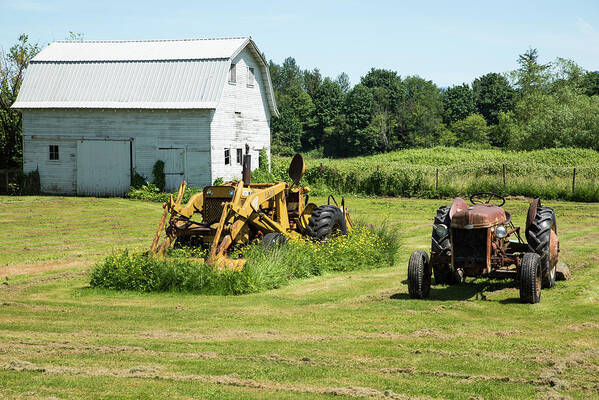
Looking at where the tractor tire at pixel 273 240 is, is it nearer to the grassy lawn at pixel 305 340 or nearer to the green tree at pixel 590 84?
the grassy lawn at pixel 305 340

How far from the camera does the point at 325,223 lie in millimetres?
16016

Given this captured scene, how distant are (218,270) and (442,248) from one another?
3950 mm

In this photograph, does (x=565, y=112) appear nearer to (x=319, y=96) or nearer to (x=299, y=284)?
(x=299, y=284)

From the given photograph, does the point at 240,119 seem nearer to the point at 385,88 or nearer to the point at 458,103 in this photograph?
the point at 458,103

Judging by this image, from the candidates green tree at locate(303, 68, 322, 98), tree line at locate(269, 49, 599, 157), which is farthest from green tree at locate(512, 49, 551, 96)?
green tree at locate(303, 68, 322, 98)

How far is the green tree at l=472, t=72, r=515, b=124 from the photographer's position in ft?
373

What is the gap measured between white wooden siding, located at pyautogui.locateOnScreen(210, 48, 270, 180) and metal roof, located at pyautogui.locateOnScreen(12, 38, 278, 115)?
39.4 inches

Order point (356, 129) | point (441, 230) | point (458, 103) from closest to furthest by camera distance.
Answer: point (441, 230)
point (356, 129)
point (458, 103)

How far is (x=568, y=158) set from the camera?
45125 mm

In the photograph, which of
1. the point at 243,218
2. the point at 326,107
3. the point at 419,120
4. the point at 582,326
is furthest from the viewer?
the point at 326,107

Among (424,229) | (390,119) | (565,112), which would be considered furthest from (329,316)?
(390,119)

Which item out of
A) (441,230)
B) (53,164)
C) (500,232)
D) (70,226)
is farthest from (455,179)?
(500,232)

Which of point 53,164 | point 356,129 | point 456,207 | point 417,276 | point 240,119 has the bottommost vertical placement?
point 417,276

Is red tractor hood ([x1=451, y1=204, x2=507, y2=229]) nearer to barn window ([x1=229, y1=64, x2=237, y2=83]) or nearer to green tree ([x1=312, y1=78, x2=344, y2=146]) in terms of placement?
barn window ([x1=229, y1=64, x2=237, y2=83])
